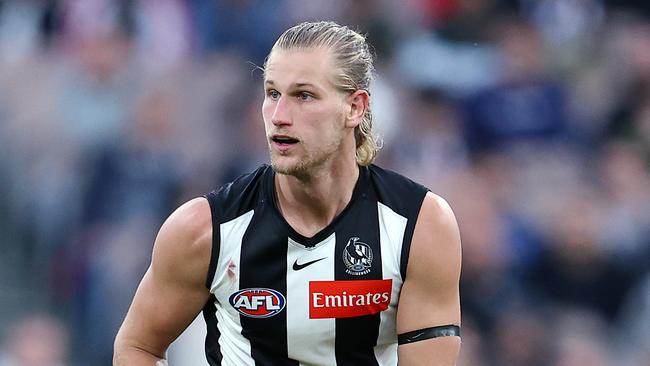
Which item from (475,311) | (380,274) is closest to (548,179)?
(475,311)

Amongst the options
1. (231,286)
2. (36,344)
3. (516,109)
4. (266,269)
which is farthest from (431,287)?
(516,109)

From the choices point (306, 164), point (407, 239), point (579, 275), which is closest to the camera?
point (306, 164)

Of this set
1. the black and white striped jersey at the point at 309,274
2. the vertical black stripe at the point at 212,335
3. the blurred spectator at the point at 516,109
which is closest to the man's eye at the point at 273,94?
the black and white striped jersey at the point at 309,274

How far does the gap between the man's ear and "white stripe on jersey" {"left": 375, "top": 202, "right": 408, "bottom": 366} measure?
1.04 feet

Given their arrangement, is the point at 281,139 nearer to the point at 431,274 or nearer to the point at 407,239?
the point at 407,239

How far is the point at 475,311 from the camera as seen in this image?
7.61 meters

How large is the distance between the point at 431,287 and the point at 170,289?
90 centimetres

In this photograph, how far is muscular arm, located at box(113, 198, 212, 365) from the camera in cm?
417

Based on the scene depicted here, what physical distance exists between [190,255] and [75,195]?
3.76m

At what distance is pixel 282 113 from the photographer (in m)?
4.02

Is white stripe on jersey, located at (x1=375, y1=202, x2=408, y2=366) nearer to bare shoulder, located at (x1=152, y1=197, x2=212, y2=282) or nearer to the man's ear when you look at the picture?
the man's ear

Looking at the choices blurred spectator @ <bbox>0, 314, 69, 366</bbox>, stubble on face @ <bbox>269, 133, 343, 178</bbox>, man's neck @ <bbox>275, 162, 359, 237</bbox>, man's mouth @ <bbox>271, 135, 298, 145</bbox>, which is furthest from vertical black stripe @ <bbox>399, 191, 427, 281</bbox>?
blurred spectator @ <bbox>0, 314, 69, 366</bbox>

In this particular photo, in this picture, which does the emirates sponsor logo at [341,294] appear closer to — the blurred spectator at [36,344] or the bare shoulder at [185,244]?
the bare shoulder at [185,244]

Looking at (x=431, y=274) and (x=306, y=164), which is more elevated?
(x=306, y=164)
